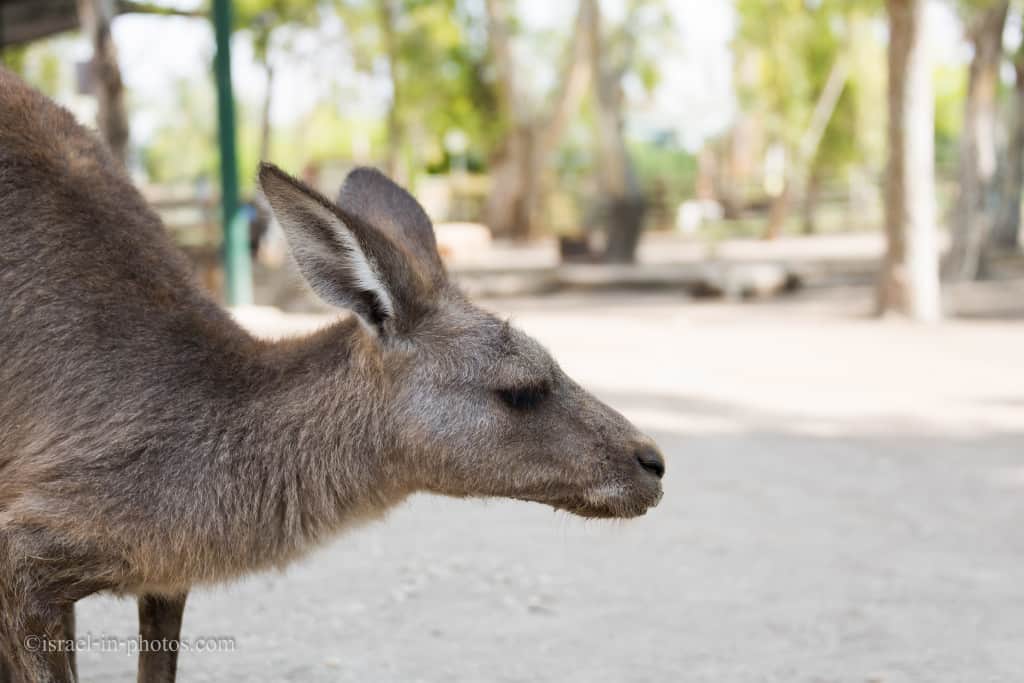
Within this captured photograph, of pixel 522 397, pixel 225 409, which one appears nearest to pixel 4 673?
pixel 225 409

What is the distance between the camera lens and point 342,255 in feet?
10.8

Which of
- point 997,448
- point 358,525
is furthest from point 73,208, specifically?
point 997,448

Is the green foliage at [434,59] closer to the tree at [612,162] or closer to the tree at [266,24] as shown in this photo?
the tree at [266,24]

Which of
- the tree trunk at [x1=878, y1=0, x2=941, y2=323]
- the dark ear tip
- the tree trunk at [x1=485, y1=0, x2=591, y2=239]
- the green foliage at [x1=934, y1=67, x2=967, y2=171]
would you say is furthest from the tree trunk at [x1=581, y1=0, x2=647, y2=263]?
the green foliage at [x1=934, y1=67, x2=967, y2=171]

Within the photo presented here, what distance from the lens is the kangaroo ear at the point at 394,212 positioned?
12.2 feet

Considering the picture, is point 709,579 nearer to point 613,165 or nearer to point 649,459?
point 649,459

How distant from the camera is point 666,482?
24.3 feet

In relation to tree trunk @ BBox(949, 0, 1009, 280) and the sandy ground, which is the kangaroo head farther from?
tree trunk @ BBox(949, 0, 1009, 280)

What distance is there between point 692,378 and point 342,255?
807 cm

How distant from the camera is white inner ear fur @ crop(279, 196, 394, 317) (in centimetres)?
324

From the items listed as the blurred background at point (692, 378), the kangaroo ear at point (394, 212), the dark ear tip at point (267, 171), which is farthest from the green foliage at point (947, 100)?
the dark ear tip at point (267, 171)

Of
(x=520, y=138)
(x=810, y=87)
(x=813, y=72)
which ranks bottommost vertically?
(x=520, y=138)

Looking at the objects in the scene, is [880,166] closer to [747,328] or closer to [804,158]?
[804,158]

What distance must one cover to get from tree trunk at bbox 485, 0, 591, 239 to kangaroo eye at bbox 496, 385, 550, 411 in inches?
864
